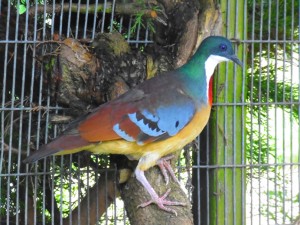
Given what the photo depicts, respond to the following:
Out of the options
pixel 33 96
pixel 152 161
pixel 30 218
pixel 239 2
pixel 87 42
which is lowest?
pixel 30 218

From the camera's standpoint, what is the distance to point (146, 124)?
3338 mm

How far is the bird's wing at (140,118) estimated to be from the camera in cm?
329

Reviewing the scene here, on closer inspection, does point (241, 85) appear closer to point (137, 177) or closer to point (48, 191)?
point (137, 177)

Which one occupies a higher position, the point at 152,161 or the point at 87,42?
the point at 87,42

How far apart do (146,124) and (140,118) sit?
1.5 inches

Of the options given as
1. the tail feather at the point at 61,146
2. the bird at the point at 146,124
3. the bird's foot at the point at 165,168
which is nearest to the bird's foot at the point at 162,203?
the bird at the point at 146,124

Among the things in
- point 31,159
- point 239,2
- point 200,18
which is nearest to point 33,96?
point 31,159

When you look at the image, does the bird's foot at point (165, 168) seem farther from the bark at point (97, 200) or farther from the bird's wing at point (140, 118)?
the bark at point (97, 200)

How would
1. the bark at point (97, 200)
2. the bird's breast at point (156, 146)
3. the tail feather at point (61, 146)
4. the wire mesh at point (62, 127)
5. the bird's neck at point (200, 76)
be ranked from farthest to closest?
the bark at point (97, 200), the wire mesh at point (62, 127), the bird's neck at point (200, 76), the bird's breast at point (156, 146), the tail feather at point (61, 146)

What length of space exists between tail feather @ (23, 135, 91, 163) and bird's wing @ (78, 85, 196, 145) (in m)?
0.03

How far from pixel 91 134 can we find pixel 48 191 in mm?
929

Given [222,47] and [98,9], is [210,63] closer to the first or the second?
[222,47]

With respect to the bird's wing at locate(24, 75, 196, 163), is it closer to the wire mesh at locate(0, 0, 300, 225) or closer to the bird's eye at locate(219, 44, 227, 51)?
the bird's eye at locate(219, 44, 227, 51)

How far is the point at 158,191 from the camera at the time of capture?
3.41m
